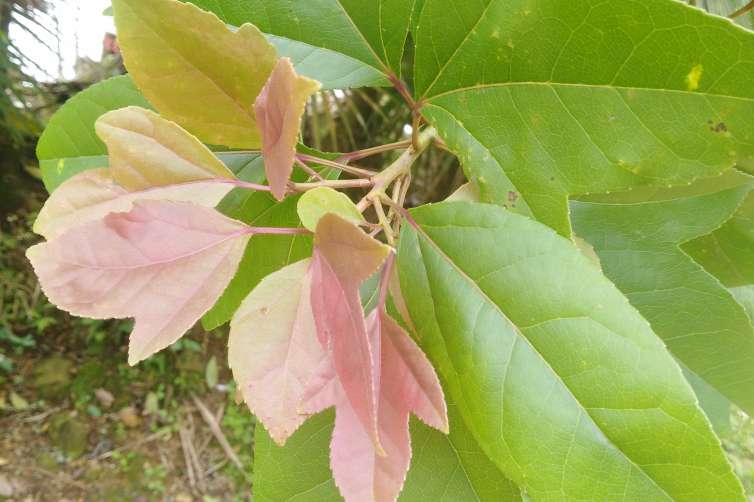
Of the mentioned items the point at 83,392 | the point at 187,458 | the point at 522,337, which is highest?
the point at 522,337

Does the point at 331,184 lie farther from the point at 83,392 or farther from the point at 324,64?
the point at 83,392

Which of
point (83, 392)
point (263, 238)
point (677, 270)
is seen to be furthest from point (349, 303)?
point (83, 392)

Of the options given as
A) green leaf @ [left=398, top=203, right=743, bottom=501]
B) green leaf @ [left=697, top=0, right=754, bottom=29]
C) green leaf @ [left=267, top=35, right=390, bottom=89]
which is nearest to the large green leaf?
green leaf @ [left=398, top=203, right=743, bottom=501]

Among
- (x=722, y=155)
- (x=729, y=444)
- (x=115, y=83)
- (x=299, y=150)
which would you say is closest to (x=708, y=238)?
(x=722, y=155)

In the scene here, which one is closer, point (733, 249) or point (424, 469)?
point (424, 469)

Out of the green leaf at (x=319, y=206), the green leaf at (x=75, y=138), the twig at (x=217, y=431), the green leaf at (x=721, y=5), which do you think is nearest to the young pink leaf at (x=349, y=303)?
the green leaf at (x=319, y=206)

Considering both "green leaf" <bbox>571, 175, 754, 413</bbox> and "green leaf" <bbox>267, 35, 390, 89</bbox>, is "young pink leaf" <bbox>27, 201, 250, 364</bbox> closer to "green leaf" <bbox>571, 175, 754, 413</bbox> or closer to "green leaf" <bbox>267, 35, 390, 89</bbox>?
"green leaf" <bbox>267, 35, 390, 89</bbox>

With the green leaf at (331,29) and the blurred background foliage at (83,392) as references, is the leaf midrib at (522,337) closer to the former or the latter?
the green leaf at (331,29)
